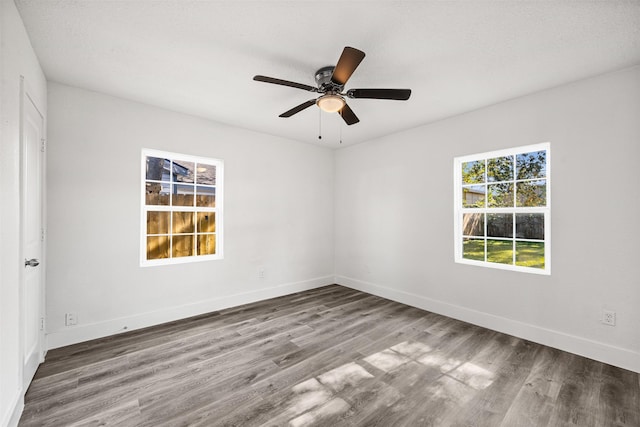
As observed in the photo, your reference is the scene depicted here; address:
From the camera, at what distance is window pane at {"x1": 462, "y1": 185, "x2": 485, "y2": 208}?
348cm

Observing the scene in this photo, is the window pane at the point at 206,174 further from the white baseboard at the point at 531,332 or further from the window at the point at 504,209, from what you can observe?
the window at the point at 504,209

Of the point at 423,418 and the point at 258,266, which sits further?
the point at 258,266

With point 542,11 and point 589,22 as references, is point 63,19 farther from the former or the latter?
point 589,22

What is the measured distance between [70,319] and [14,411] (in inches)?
50.6

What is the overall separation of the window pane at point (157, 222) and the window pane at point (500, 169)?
13.6 feet

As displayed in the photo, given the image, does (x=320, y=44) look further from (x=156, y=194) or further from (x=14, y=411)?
(x=14, y=411)

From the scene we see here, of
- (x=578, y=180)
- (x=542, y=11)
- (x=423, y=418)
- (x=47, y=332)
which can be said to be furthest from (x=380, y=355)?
(x=47, y=332)

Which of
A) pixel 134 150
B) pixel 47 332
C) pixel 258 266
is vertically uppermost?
pixel 134 150

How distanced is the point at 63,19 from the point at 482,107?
13.1 ft

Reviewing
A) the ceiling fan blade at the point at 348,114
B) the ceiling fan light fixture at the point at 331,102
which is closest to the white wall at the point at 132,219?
the ceiling fan blade at the point at 348,114

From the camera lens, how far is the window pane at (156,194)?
134 inches

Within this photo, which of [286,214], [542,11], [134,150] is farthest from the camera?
[286,214]

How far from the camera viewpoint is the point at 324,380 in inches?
87.7

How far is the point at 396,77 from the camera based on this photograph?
2.59 meters
